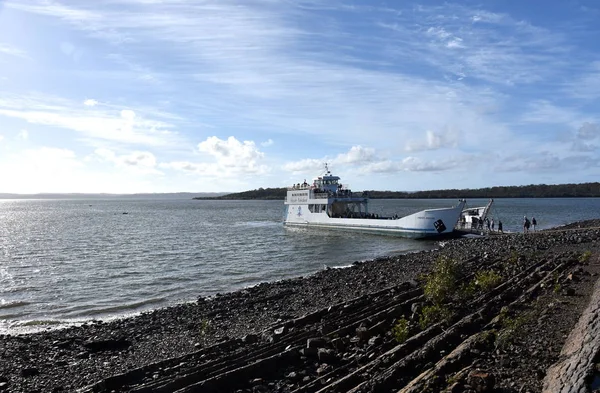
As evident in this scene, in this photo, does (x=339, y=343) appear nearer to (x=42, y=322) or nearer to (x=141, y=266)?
(x=42, y=322)

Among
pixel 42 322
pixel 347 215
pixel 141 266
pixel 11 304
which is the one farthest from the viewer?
pixel 347 215

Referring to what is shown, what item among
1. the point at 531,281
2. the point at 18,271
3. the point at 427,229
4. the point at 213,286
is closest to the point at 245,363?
the point at 531,281

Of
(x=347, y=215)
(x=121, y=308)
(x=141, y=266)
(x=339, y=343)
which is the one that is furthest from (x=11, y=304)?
(x=347, y=215)

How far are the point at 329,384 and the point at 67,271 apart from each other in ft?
70.0

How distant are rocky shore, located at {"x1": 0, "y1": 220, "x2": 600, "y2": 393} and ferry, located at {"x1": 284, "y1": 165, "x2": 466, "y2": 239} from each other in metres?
20.1

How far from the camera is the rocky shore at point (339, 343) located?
7703 mm

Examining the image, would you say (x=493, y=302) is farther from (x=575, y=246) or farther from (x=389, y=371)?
(x=575, y=246)

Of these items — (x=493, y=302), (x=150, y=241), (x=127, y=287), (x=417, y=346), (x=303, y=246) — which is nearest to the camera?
(x=417, y=346)

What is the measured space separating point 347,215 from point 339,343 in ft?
123

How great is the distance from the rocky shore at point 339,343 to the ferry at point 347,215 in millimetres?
20114

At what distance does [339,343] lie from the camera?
9758 mm

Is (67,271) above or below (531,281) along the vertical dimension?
below

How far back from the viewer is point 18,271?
82.3ft

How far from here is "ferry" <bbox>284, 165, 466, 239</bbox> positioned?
122 feet
